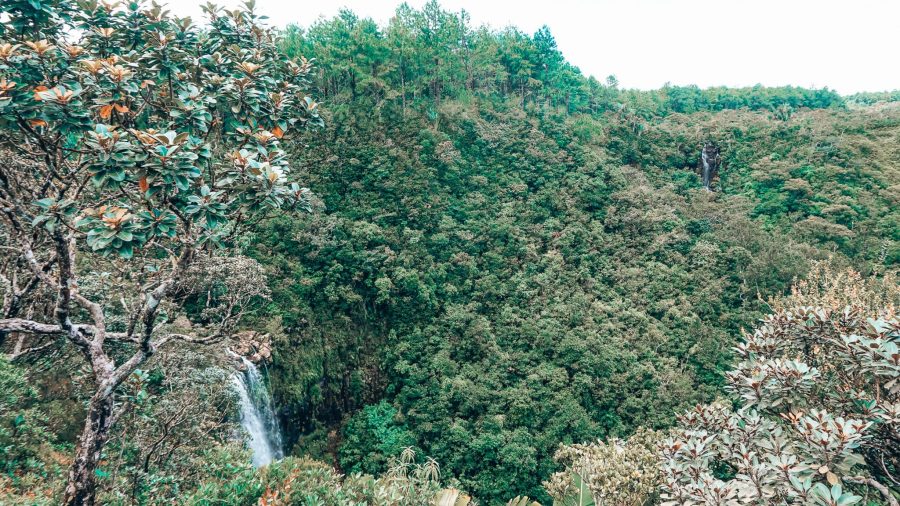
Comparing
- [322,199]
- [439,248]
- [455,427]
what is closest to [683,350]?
[455,427]

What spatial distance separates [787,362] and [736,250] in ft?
58.8

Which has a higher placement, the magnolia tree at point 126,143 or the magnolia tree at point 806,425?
the magnolia tree at point 126,143

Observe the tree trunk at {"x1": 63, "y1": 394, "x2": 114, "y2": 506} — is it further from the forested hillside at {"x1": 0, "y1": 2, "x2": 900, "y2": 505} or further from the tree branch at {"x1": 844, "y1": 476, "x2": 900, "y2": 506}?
the tree branch at {"x1": 844, "y1": 476, "x2": 900, "y2": 506}

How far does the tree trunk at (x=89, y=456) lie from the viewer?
4086 mm

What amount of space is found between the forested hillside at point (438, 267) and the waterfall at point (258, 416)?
54 centimetres

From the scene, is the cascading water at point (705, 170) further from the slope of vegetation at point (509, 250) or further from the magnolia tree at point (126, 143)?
the magnolia tree at point (126, 143)

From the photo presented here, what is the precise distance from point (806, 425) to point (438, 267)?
15043mm

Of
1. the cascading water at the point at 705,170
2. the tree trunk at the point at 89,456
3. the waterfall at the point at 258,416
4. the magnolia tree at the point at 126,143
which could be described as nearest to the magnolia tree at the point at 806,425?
the magnolia tree at the point at 126,143

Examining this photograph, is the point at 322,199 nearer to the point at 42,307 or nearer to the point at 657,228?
the point at 42,307

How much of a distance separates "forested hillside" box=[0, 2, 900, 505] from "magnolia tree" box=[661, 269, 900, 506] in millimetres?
85

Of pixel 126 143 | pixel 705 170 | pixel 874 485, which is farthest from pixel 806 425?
pixel 705 170

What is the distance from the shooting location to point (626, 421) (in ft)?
53.3

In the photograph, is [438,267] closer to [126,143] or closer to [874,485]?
[874,485]

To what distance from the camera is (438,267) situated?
754 inches
